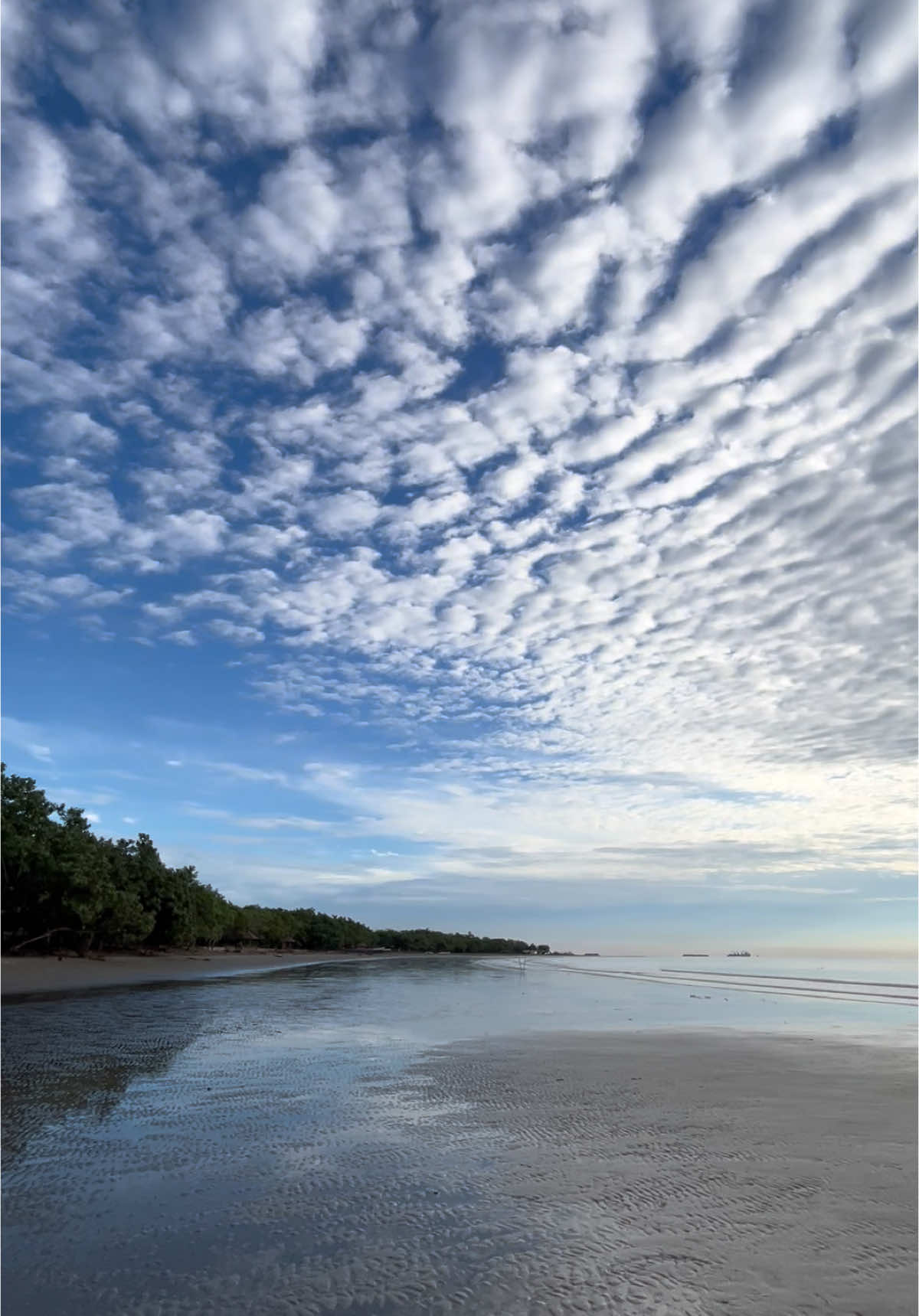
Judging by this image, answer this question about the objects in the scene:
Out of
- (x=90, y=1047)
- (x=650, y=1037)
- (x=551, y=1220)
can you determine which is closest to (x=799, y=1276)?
(x=551, y=1220)

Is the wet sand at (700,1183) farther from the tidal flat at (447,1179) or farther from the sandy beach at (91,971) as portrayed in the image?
the sandy beach at (91,971)

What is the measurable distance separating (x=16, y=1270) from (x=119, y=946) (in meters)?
72.3

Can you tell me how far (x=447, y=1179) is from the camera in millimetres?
7980

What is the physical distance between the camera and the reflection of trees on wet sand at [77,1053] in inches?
407

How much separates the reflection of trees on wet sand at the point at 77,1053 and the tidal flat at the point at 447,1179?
90mm

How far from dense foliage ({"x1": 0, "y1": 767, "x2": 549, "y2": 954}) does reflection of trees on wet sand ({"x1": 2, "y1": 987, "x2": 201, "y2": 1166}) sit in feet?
66.7

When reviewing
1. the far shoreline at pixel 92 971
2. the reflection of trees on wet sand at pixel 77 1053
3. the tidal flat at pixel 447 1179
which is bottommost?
the far shoreline at pixel 92 971

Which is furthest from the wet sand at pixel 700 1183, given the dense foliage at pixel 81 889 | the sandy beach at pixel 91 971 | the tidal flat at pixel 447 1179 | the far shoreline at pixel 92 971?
the dense foliage at pixel 81 889

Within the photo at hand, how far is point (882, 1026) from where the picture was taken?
26.2m

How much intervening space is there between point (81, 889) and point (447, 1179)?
45.8m

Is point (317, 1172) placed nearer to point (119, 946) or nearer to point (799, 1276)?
point (799, 1276)

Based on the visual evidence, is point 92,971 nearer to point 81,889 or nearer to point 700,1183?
point 81,889

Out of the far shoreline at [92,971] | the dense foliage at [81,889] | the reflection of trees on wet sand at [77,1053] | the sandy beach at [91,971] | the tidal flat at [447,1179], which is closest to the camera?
the tidal flat at [447,1179]

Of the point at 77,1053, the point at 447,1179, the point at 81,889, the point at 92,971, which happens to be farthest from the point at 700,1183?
the point at 81,889
